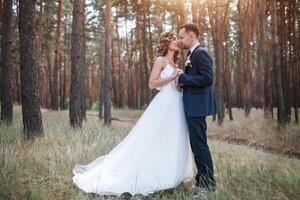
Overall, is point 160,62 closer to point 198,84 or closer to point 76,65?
point 198,84

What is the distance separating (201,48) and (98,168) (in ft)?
8.62

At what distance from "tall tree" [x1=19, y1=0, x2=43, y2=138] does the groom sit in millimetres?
5159

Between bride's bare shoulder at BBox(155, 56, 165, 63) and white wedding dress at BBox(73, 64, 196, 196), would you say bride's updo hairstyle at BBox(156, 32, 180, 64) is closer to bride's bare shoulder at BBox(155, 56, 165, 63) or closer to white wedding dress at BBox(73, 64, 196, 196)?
bride's bare shoulder at BBox(155, 56, 165, 63)

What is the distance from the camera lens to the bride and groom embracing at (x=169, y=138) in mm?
5711

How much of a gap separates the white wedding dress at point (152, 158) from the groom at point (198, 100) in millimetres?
268

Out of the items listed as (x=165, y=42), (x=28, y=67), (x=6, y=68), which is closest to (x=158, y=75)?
(x=165, y=42)

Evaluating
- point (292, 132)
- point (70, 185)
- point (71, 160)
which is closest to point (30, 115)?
point (71, 160)

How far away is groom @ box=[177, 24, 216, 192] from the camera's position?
563 centimetres

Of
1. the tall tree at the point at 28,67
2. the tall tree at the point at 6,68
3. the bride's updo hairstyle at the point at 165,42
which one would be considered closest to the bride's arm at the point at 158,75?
the bride's updo hairstyle at the point at 165,42

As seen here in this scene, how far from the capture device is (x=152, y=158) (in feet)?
19.6

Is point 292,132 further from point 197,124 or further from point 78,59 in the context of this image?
point 197,124

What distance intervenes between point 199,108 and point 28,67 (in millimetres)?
5593

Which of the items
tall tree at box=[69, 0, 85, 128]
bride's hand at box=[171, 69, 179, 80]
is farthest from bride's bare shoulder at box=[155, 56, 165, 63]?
tall tree at box=[69, 0, 85, 128]

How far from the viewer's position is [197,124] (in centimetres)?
574
